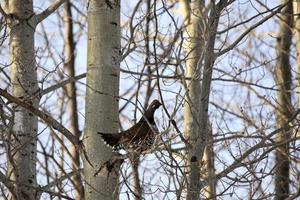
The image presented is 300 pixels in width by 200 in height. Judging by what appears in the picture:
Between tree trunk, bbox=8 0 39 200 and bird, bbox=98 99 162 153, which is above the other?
tree trunk, bbox=8 0 39 200

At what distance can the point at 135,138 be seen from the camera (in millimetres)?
4785

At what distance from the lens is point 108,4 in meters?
4.76

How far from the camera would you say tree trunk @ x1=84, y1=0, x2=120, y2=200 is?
14.7ft

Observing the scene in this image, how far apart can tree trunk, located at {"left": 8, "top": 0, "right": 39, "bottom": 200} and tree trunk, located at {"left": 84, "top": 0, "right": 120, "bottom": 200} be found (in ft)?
3.16

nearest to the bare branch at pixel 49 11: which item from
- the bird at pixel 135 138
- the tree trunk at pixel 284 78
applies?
the bird at pixel 135 138

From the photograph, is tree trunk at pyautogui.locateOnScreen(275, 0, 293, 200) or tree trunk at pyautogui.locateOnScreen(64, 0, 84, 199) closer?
tree trunk at pyautogui.locateOnScreen(275, 0, 293, 200)

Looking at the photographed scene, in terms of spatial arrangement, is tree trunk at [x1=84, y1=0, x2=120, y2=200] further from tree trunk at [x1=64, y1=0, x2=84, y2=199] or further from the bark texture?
tree trunk at [x1=64, y1=0, x2=84, y2=199]

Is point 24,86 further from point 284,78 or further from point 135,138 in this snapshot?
point 284,78

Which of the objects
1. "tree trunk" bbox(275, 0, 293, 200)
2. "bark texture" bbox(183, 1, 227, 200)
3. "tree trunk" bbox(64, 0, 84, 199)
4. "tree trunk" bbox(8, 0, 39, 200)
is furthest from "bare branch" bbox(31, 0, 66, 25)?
"tree trunk" bbox(64, 0, 84, 199)

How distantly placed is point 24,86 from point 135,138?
1.31 m

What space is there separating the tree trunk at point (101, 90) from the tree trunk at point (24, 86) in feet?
3.16

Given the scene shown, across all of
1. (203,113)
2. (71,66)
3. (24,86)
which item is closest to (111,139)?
(203,113)

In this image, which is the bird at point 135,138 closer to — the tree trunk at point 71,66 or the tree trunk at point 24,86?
the tree trunk at point 24,86

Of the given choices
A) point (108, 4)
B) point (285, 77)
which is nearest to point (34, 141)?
point (108, 4)
